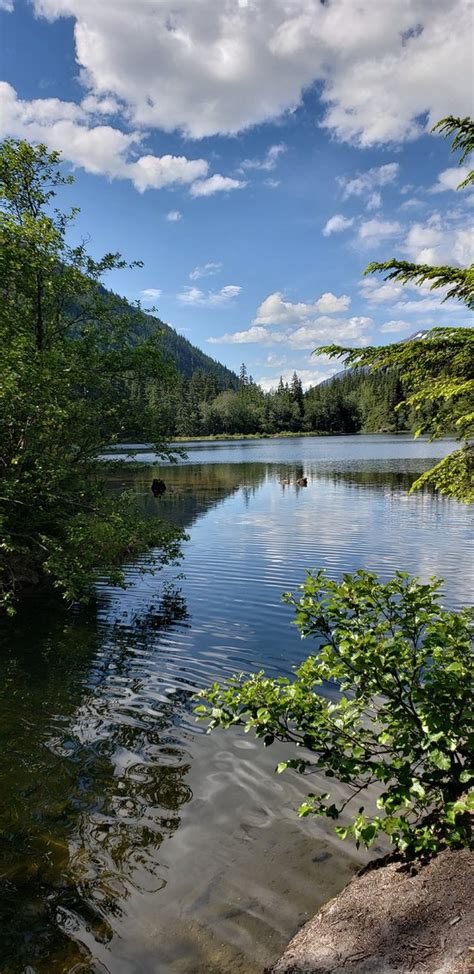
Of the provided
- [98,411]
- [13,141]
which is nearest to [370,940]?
[98,411]

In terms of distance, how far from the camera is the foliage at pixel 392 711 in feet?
13.1

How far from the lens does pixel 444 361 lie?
9.88 m

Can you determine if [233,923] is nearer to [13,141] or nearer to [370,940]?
[370,940]

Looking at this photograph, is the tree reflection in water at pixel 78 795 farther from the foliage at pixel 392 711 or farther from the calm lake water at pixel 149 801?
the foliage at pixel 392 711

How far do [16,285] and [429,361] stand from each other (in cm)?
1443

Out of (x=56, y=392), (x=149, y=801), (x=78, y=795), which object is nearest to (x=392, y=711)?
(x=149, y=801)

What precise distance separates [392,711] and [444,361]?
299 inches

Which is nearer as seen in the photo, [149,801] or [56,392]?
[149,801]

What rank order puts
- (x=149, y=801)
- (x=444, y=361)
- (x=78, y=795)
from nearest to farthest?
1. (x=149, y=801)
2. (x=78, y=795)
3. (x=444, y=361)

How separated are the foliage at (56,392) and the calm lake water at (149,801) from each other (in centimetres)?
247

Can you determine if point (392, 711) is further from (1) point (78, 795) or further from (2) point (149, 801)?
(1) point (78, 795)

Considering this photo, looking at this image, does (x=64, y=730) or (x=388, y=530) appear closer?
(x=64, y=730)

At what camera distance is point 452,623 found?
15.6 ft

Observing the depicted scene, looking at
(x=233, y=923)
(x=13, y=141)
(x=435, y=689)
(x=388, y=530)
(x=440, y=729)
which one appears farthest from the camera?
(x=388, y=530)
